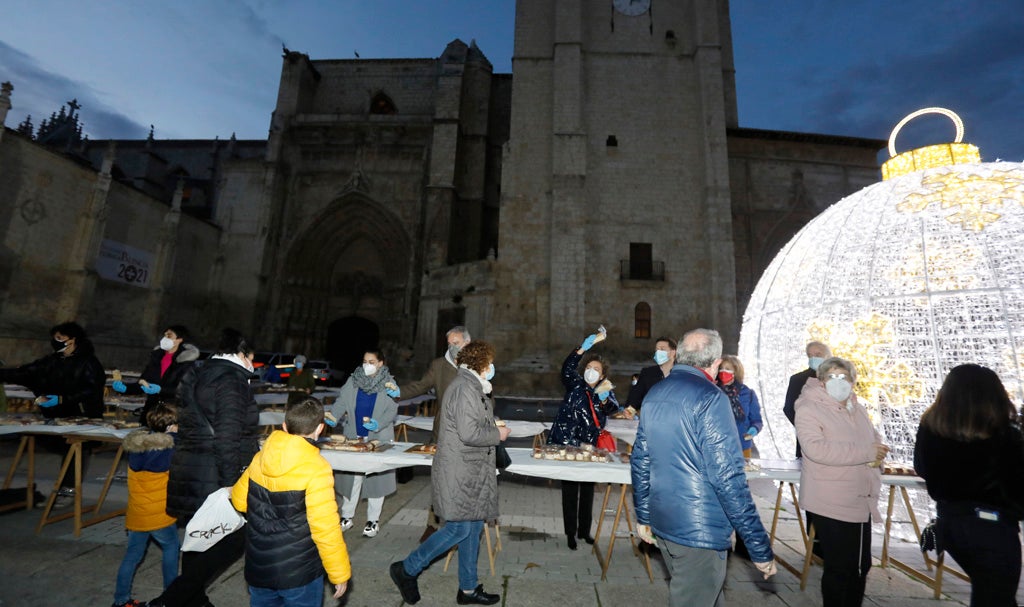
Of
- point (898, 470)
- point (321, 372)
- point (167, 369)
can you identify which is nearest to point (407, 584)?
point (167, 369)

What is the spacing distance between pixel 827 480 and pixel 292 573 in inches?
110

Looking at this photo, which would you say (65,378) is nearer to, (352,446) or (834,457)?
(352,446)

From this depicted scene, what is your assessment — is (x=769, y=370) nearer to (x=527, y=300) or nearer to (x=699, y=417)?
(x=699, y=417)

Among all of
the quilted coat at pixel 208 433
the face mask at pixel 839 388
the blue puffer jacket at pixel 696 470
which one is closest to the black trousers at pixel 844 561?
the face mask at pixel 839 388

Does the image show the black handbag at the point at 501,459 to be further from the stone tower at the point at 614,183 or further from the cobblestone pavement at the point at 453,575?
the stone tower at the point at 614,183

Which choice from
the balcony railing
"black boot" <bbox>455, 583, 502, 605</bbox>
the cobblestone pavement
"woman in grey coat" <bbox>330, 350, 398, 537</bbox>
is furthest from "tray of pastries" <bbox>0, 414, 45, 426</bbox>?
the balcony railing

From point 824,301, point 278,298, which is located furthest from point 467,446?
point 278,298

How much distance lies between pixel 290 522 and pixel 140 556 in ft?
4.80

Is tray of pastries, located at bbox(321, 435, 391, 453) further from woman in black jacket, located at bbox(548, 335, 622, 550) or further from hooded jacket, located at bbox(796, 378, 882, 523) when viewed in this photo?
hooded jacket, located at bbox(796, 378, 882, 523)

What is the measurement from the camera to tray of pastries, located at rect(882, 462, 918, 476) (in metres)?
3.32

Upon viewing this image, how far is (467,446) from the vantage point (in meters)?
2.85

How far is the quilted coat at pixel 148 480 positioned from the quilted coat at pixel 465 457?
1.68 metres

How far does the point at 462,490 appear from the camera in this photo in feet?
9.09

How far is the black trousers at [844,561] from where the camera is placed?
2.34 meters
